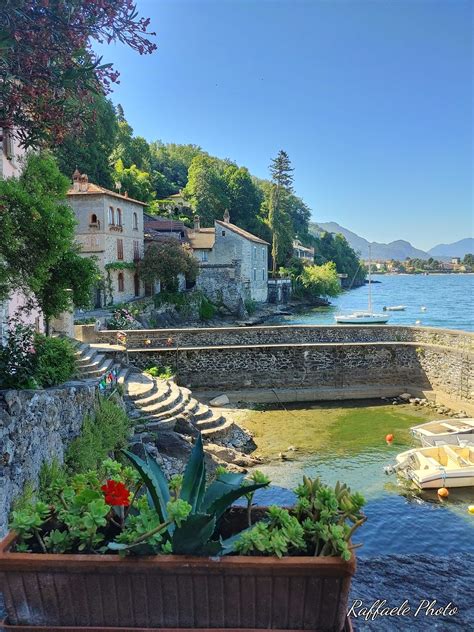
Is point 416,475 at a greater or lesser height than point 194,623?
lesser

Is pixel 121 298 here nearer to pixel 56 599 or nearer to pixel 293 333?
pixel 293 333

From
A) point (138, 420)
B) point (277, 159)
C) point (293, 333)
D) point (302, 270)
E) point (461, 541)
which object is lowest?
point (461, 541)

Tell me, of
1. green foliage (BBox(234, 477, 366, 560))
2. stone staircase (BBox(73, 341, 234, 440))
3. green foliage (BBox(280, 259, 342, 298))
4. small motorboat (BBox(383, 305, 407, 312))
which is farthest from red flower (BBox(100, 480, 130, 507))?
small motorboat (BBox(383, 305, 407, 312))

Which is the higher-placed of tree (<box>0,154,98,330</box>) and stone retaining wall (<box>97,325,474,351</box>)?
tree (<box>0,154,98,330</box>)

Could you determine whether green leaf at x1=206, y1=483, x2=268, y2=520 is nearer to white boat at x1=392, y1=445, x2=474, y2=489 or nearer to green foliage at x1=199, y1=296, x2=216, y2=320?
white boat at x1=392, y1=445, x2=474, y2=489

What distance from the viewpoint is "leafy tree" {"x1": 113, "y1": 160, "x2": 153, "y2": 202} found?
163ft

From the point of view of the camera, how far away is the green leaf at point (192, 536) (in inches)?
77.3

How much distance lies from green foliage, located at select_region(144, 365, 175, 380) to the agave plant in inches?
530

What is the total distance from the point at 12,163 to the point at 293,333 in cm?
1273

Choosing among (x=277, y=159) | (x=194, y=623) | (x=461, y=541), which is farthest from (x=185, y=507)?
(x=277, y=159)

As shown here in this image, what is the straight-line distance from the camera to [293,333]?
65.7ft

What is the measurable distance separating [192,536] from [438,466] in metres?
9.81

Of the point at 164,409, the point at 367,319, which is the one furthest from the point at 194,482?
the point at 367,319

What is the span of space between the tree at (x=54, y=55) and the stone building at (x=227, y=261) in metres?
37.2
